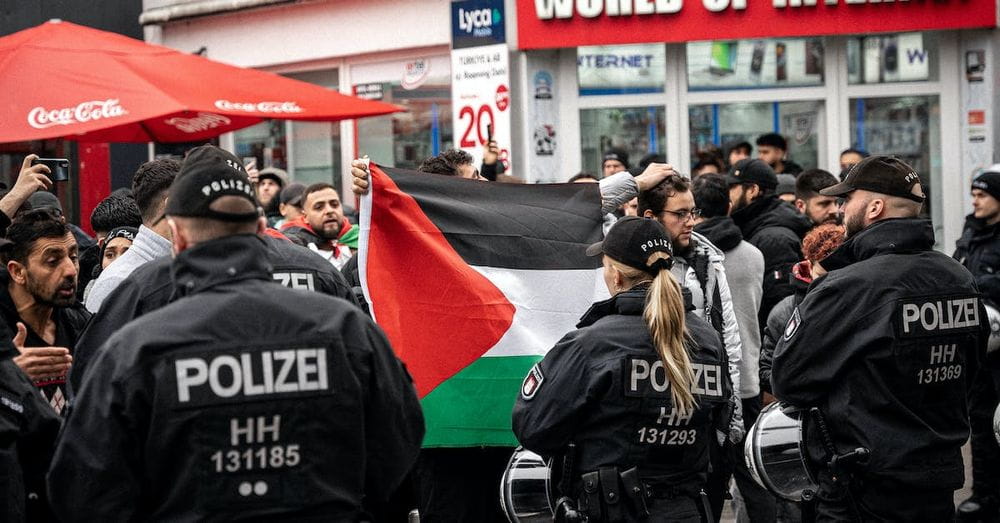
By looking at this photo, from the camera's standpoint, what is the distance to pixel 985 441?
28.6 ft

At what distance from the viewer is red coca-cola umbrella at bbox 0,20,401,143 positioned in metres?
8.60

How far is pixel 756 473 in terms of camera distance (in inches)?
213

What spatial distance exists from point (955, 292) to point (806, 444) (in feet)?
2.79

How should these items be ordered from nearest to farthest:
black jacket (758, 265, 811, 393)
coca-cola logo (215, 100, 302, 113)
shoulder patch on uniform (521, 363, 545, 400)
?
1. shoulder patch on uniform (521, 363, 545, 400)
2. black jacket (758, 265, 811, 393)
3. coca-cola logo (215, 100, 302, 113)

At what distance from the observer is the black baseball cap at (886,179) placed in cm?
537

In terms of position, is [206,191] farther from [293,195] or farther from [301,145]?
[301,145]

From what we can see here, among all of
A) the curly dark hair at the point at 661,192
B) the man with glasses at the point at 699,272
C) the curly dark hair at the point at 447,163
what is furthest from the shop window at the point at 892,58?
the curly dark hair at the point at 447,163

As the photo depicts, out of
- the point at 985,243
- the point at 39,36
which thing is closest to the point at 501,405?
the point at 985,243

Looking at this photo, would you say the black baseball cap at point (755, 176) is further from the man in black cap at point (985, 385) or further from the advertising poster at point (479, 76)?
the advertising poster at point (479, 76)

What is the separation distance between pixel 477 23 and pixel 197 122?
14.6ft

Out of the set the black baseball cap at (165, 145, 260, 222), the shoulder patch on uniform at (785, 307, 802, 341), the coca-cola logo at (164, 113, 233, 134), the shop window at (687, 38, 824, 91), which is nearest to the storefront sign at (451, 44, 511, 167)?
the shop window at (687, 38, 824, 91)

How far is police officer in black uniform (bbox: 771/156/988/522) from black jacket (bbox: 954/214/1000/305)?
141 inches

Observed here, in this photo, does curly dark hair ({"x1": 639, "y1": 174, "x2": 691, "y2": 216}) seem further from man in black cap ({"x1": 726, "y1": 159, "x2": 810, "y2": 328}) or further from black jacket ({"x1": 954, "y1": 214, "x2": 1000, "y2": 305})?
black jacket ({"x1": 954, "y1": 214, "x2": 1000, "y2": 305})

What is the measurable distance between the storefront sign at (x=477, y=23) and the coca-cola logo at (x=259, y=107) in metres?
4.15
